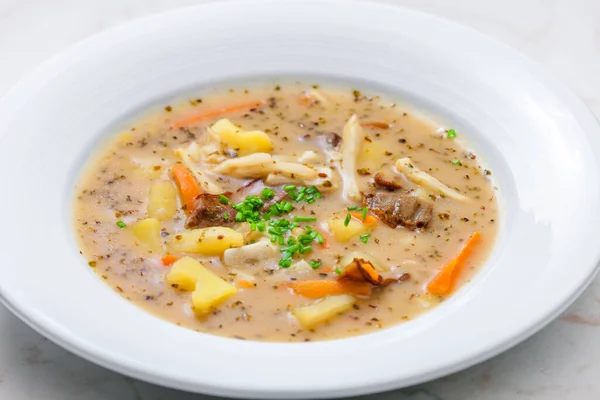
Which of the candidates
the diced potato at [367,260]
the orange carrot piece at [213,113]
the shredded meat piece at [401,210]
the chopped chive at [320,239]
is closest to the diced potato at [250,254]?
the chopped chive at [320,239]

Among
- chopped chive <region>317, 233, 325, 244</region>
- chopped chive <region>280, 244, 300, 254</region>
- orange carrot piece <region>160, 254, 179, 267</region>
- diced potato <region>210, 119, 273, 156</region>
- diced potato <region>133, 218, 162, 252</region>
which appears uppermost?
diced potato <region>210, 119, 273, 156</region>

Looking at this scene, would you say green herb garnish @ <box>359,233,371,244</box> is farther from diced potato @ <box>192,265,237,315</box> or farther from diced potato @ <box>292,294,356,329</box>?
diced potato @ <box>192,265,237,315</box>

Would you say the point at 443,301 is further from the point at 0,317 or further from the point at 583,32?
the point at 583,32

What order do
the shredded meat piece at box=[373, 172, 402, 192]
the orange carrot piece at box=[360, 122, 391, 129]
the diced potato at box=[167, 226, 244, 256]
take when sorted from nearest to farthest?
the diced potato at box=[167, 226, 244, 256] < the shredded meat piece at box=[373, 172, 402, 192] < the orange carrot piece at box=[360, 122, 391, 129]

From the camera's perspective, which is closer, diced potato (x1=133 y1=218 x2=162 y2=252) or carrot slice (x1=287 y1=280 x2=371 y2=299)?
carrot slice (x1=287 y1=280 x2=371 y2=299)

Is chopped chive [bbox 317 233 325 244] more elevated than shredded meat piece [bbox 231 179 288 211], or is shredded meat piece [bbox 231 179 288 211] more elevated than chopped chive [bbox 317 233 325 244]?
shredded meat piece [bbox 231 179 288 211]

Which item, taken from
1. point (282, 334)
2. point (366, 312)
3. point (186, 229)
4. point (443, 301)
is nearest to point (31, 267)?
point (186, 229)

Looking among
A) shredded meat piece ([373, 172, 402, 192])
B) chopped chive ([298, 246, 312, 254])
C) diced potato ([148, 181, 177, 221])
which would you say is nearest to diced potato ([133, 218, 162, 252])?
diced potato ([148, 181, 177, 221])
